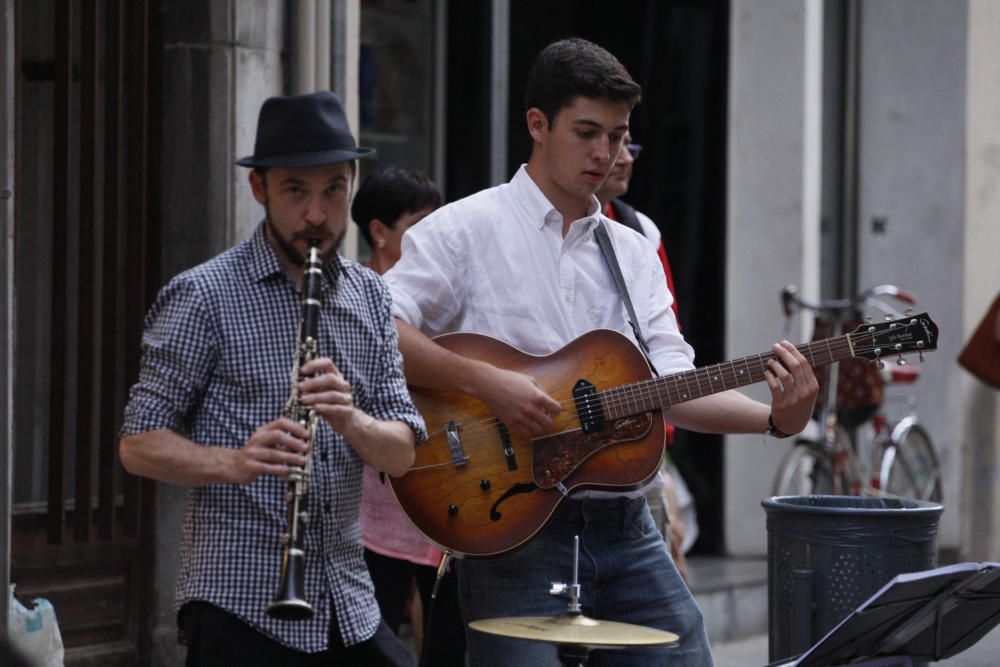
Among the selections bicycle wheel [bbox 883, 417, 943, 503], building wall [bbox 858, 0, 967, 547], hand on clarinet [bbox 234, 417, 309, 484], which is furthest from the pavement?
hand on clarinet [bbox 234, 417, 309, 484]

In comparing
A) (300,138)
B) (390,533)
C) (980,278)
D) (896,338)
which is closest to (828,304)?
(980,278)

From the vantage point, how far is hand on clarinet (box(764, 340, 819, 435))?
4109 millimetres

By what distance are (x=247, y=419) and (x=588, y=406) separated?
45.0 inches

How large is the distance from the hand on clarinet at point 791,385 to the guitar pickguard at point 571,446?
0.33 m

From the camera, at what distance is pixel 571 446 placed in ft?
13.7

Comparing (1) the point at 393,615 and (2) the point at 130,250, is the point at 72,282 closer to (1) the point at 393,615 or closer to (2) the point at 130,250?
(2) the point at 130,250

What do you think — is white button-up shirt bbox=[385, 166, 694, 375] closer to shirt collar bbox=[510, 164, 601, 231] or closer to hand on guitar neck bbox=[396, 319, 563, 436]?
shirt collar bbox=[510, 164, 601, 231]

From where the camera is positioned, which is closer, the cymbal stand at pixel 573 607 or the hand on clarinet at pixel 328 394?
the hand on clarinet at pixel 328 394

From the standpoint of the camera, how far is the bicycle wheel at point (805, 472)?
904 cm

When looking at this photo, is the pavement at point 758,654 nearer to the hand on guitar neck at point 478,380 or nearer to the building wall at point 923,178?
the building wall at point 923,178

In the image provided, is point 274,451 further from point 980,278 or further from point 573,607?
point 980,278

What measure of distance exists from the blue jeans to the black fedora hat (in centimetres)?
112

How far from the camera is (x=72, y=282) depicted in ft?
19.4

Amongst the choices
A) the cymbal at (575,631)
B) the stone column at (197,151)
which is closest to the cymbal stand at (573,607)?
the cymbal at (575,631)
